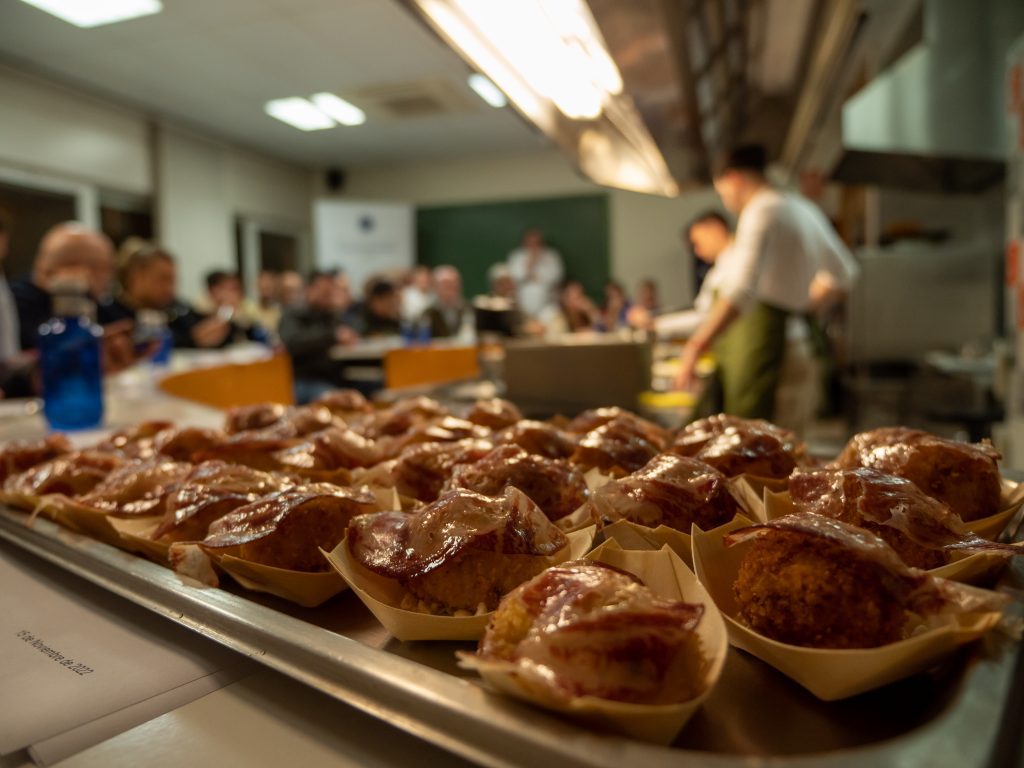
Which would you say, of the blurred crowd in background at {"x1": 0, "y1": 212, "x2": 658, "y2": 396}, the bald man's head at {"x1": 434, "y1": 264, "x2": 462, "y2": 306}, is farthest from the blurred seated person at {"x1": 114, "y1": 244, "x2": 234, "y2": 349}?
the bald man's head at {"x1": 434, "y1": 264, "x2": 462, "y2": 306}

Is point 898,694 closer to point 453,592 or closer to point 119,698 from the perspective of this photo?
point 453,592

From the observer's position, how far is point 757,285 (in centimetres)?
328

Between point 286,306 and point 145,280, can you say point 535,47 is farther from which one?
point 286,306

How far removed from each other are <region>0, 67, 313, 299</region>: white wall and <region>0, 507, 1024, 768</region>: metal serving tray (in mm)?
8095

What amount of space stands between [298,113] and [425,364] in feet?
16.3

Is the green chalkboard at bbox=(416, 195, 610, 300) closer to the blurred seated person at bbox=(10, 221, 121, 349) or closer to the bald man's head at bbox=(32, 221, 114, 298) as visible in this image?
the blurred seated person at bbox=(10, 221, 121, 349)

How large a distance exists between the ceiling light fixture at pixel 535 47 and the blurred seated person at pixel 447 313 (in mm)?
5090

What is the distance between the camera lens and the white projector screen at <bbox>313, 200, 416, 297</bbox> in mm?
10805

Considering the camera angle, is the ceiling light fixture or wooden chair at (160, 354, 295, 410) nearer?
the ceiling light fixture

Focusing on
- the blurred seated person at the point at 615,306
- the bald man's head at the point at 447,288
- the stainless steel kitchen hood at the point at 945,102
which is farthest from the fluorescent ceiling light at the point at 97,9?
the blurred seated person at the point at 615,306

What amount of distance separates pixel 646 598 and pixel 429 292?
9.82 metres

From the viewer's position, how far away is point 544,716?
0.43m

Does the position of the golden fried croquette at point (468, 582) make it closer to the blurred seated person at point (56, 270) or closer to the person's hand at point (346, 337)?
the blurred seated person at point (56, 270)

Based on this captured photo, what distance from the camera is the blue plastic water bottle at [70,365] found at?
6.49 feet
